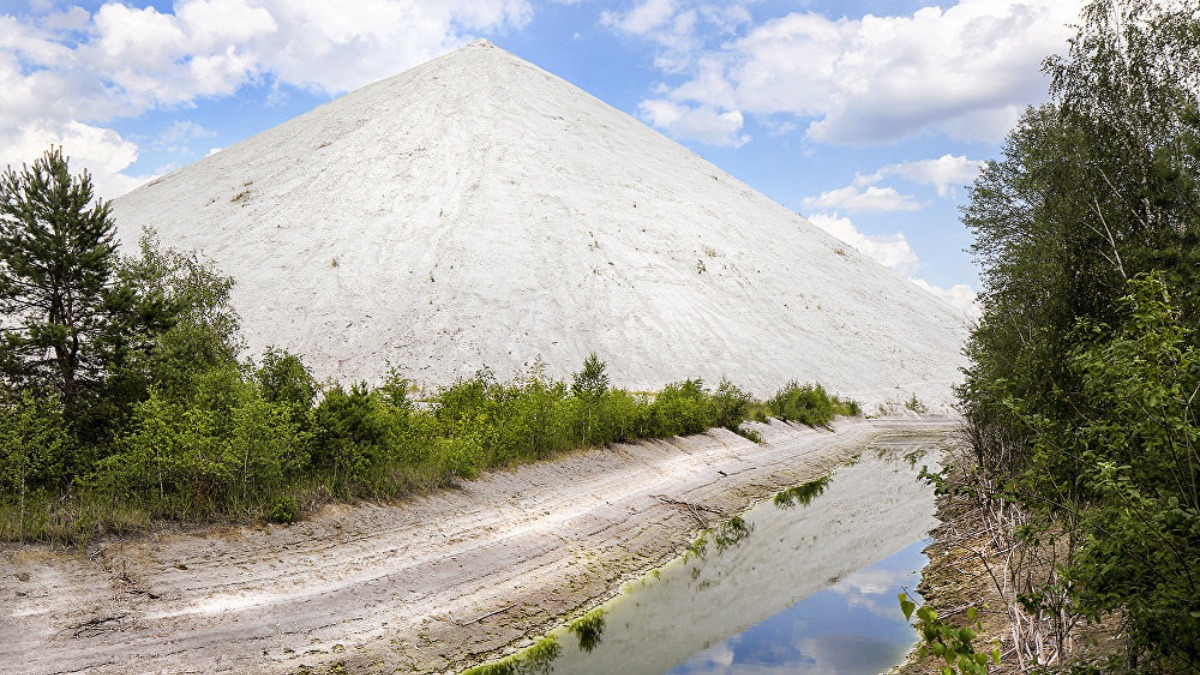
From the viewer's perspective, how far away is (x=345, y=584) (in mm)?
12500

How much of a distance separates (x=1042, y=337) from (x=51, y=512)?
16.4 meters

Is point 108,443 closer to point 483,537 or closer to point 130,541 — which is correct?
point 130,541

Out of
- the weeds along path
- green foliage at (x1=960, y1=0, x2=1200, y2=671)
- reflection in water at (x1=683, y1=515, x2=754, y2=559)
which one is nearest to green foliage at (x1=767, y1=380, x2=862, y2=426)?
reflection in water at (x1=683, y1=515, x2=754, y2=559)

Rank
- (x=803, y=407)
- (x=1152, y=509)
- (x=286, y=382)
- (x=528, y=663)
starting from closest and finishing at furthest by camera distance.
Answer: (x=1152, y=509) → (x=528, y=663) → (x=286, y=382) → (x=803, y=407)

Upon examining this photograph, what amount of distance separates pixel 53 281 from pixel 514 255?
50.5 m

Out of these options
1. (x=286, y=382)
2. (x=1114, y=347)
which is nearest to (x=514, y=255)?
(x=286, y=382)

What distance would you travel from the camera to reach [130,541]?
11.8 m

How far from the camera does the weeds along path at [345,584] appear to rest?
9922mm

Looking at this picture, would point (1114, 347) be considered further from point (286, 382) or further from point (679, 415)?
point (679, 415)

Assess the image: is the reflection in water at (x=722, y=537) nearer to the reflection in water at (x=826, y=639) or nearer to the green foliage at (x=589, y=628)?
the reflection in water at (x=826, y=639)

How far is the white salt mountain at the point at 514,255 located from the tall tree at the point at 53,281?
112 ft

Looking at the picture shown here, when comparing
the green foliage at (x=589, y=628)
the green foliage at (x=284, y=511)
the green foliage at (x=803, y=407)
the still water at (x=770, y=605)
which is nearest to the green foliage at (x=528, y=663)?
the still water at (x=770, y=605)

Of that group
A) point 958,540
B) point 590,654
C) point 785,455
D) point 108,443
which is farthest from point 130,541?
point 785,455

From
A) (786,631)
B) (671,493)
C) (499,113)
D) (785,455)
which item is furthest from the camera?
(499,113)
